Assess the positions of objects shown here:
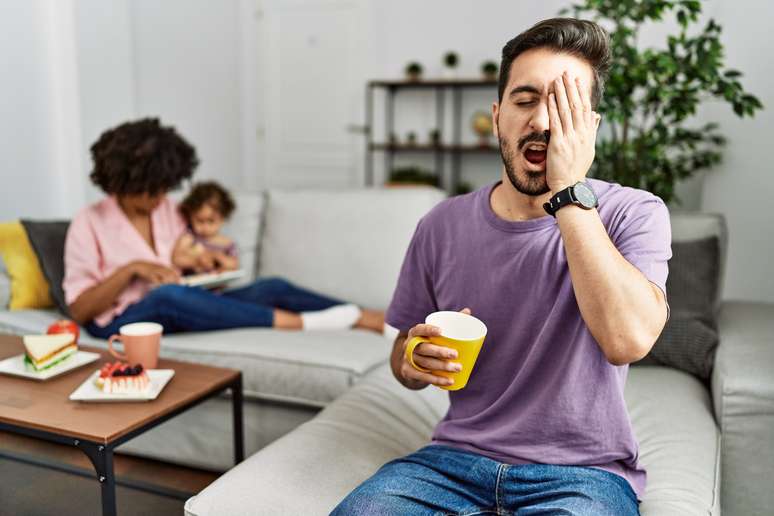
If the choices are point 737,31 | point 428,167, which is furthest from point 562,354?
point 428,167

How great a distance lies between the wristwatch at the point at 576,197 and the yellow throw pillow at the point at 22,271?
205 cm

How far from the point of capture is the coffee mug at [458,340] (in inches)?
39.4

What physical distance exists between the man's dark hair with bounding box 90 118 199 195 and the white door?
326 centimetres

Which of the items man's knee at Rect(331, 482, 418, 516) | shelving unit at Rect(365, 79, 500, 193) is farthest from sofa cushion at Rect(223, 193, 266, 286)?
shelving unit at Rect(365, 79, 500, 193)

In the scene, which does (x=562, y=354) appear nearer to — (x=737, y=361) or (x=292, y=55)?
(x=737, y=361)

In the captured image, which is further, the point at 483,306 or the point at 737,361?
the point at 737,361

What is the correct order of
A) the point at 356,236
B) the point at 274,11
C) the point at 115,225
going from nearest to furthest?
the point at 115,225
the point at 356,236
the point at 274,11

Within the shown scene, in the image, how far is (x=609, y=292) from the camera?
96 cm

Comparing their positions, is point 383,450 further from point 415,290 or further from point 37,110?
point 37,110

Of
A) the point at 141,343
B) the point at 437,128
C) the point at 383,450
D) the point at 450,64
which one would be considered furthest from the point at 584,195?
the point at 437,128

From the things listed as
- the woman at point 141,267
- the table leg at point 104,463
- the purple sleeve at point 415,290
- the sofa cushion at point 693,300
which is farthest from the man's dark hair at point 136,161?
the sofa cushion at point 693,300

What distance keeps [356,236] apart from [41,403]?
130 centimetres

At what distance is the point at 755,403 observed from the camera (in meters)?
1.56

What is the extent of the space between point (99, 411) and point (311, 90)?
450 cm
